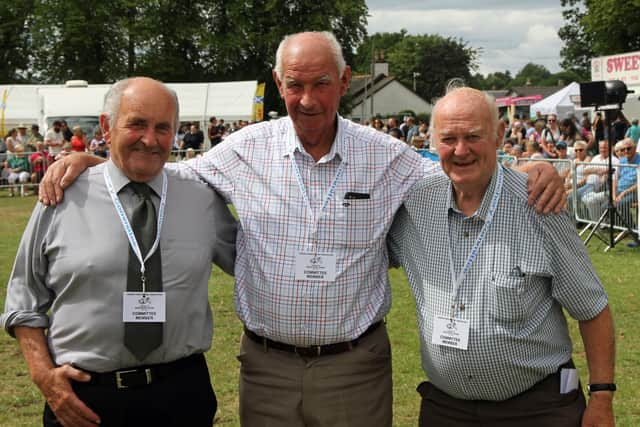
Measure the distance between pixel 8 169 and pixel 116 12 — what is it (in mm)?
29832

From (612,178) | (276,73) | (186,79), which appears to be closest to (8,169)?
(612,178)

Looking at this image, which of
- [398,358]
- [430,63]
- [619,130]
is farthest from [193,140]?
[430,63]

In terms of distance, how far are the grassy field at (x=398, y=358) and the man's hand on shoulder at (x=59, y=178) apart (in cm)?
247

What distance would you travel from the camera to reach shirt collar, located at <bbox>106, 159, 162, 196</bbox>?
10.1 feet

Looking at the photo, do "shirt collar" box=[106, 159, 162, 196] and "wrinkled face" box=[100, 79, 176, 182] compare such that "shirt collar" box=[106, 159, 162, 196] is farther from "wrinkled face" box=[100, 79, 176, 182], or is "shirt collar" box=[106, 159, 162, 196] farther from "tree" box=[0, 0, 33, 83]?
"tree" box=[0, 0, 33, 83]

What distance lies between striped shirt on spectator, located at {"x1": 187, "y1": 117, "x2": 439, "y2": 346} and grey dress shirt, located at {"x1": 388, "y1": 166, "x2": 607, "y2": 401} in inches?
14.8

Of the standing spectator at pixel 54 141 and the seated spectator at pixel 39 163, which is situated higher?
the standing spectator at pixel 54 141

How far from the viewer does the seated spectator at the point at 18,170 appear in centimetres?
2105

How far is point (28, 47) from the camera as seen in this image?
1933 inches

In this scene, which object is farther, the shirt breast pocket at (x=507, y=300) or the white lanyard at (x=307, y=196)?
the white lanyard at (x=307, y=196)

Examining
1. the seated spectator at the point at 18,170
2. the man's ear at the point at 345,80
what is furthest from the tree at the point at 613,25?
the man's ear at the point at 345,80

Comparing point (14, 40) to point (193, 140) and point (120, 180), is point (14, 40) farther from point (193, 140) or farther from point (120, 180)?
point (120, 180)

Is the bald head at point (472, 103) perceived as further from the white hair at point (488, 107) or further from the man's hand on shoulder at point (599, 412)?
the man's hand on shoulder at point (599, 412)

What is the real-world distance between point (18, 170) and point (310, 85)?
20.0 metres
